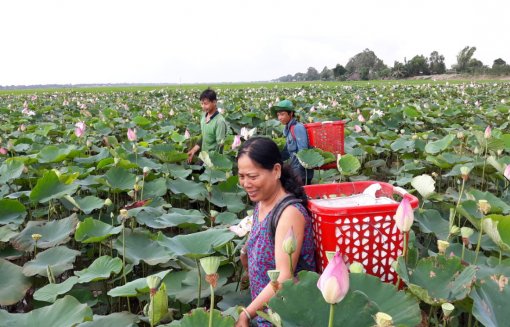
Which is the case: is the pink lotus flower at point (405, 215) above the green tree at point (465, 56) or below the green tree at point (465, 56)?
below

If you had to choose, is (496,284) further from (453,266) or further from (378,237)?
(378,237)

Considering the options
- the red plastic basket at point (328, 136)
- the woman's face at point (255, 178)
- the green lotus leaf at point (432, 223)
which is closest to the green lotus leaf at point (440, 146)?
the red plastic basket at point (328, 136)

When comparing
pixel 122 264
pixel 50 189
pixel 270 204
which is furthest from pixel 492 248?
pixel 50 189

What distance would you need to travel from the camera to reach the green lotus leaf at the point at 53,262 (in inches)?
83.3

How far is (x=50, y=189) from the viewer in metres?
2.74

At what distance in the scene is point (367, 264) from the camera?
1.60 meters

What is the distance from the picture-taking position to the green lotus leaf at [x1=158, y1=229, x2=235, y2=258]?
181 cm

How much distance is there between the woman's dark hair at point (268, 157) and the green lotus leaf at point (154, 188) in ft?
4.69

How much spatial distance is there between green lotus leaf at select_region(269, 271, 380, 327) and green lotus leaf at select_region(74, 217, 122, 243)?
1.23 metres

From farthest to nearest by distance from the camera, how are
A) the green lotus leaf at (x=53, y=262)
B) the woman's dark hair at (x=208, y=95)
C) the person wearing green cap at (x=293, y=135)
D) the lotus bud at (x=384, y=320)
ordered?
1. the woman's dark hair at (x=208, y=95)
2. the person wearing green cap at (x=293, y=135)
3. the green lotus leaf at (x=53, y=262)
4. the lotus bud at (x=384, y=320)

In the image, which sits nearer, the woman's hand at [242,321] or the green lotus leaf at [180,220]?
the woman's hand at [242,321]

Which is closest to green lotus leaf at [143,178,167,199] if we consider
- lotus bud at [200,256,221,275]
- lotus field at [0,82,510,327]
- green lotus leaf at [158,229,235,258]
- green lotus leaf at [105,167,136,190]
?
lotus field at [0,82,510,327]

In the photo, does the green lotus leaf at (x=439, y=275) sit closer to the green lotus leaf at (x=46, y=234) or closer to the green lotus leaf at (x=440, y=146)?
the green lotus leaf at (x=46, y=234)

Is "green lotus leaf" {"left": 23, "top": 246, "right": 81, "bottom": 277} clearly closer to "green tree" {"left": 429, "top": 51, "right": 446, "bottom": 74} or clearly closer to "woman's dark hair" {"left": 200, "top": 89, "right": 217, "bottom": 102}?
"woman's dark hair" {"left": 200, "top": 89, "right": 217, "bottom": 102}
